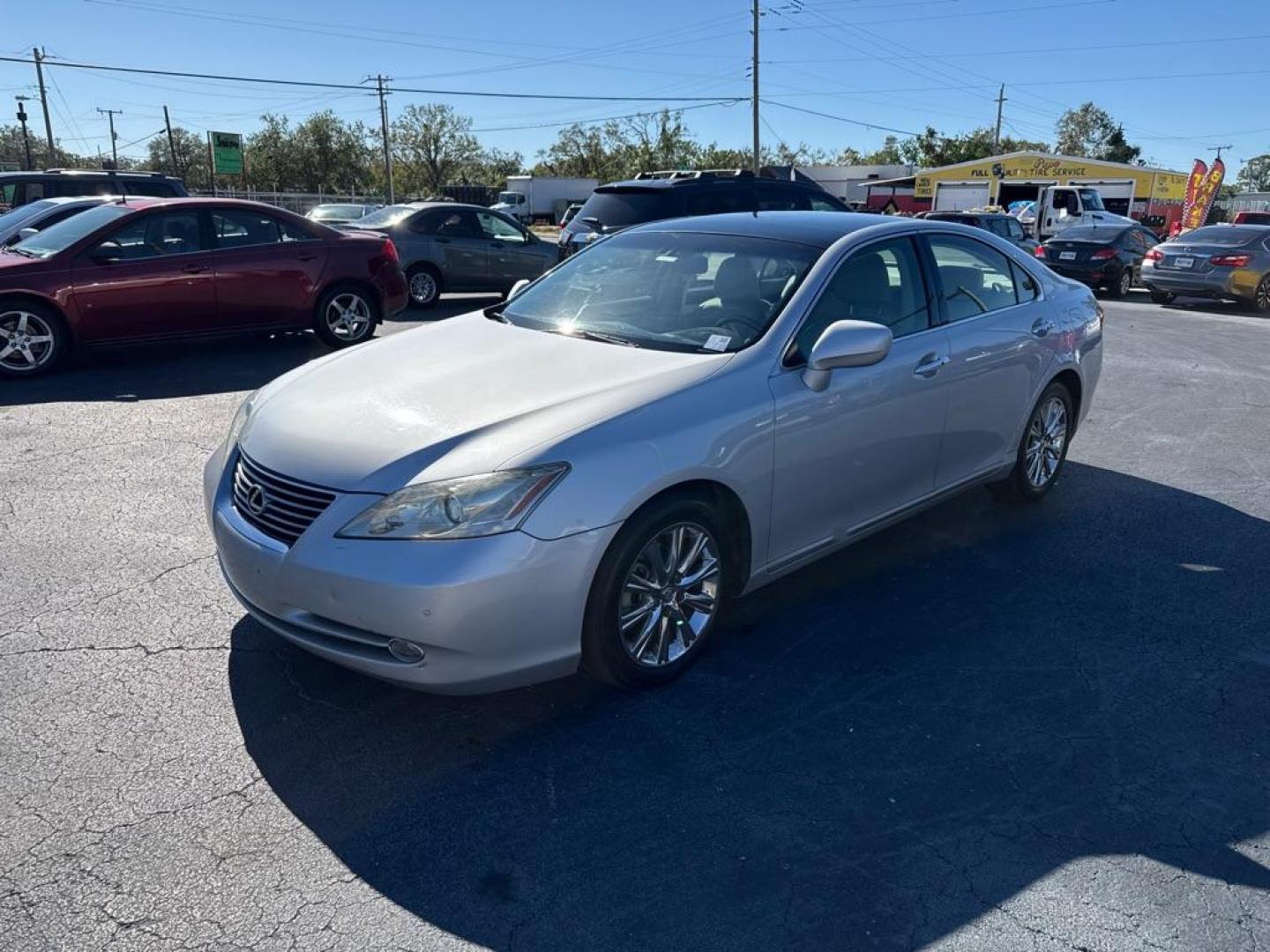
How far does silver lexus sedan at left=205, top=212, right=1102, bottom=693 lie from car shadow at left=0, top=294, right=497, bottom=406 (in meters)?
4.58

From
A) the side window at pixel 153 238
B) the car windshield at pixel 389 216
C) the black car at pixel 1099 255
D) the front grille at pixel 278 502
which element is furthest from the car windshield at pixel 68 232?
the black car at pixel 1099 255

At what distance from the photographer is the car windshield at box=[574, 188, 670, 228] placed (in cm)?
1228

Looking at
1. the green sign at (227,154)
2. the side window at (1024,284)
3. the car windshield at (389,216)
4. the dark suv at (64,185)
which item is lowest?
the side window at (1024,284)

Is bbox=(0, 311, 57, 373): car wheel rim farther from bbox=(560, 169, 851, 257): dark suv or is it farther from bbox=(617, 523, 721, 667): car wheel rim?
bbox=(617, 523, 721, 667): car wheel rim

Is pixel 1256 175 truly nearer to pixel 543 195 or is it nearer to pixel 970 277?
pixel 543 195

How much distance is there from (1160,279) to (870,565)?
15.0 metres

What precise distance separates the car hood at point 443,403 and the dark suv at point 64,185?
41.4 ft

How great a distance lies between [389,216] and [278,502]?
1232cm

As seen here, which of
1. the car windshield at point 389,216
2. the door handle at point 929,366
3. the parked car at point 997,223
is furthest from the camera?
the parked car at point 997,223

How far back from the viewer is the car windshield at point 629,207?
40.3ft

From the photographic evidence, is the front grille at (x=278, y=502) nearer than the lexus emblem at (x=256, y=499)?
Yes

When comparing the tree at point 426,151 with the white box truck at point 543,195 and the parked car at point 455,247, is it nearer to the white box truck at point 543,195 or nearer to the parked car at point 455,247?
the white box truck at point 543,195

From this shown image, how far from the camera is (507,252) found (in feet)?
49.2

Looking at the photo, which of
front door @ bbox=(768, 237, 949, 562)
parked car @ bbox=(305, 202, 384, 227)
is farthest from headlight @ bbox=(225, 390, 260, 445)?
parked car @ bbox=(305, 202, 384, 227)
